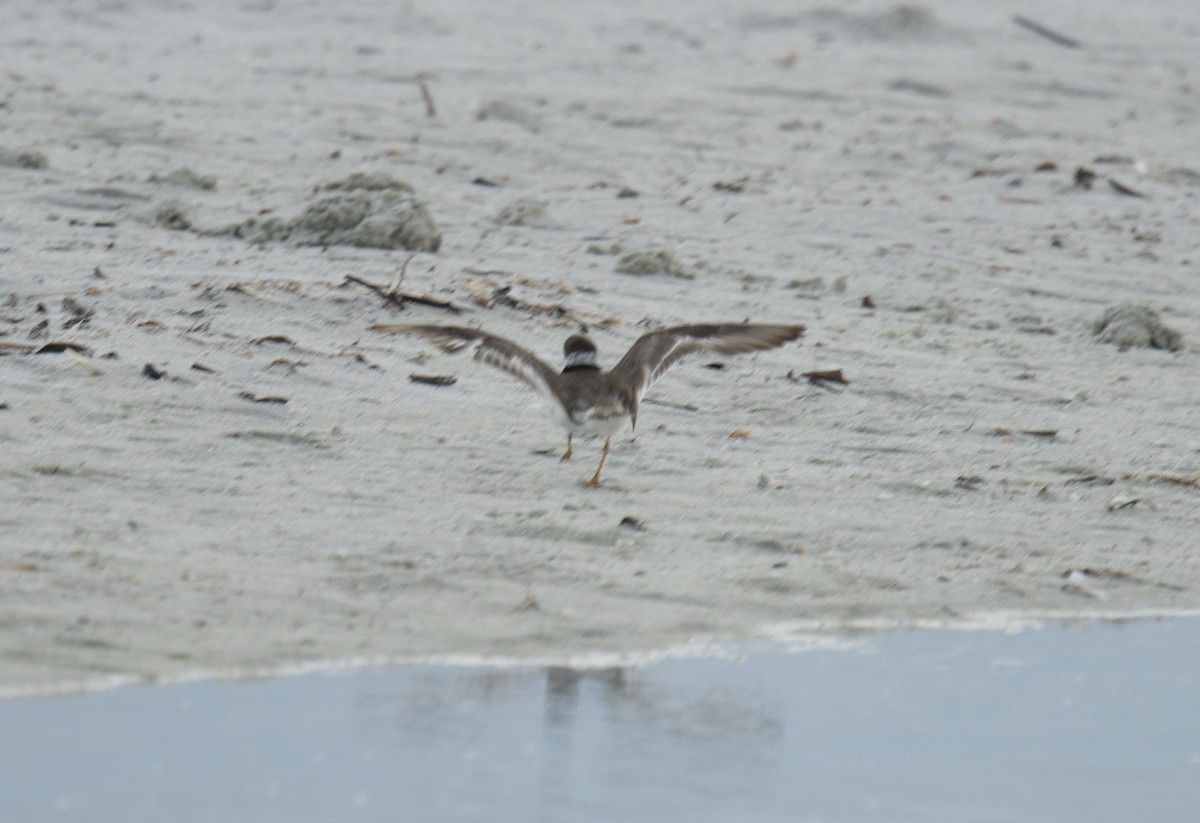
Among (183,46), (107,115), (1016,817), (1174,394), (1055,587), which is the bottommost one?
(1016,817)

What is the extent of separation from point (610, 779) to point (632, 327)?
437 cm

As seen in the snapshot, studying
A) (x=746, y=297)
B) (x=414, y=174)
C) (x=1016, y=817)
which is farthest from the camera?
(x=414, y=174)

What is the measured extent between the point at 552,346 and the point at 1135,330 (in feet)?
9.66

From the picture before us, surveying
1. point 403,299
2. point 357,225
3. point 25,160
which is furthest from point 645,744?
point 25,160

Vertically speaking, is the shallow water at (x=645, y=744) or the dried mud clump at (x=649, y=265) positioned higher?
the dried mud clump at (x=649, y=265)

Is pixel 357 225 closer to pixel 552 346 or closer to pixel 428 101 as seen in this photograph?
pixel 552 346

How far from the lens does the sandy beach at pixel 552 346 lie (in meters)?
5.74

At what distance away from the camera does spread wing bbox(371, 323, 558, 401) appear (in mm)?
6934

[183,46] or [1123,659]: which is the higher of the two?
[183,46]

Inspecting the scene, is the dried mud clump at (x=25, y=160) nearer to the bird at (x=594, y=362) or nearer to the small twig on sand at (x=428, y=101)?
the small twig on sand at (x=428, y=101)

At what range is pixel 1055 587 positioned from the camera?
623 centimetres

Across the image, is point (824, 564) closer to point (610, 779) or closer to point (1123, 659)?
point (1123, 659)

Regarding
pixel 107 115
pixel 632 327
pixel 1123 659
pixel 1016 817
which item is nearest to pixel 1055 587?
pixel 1123 659

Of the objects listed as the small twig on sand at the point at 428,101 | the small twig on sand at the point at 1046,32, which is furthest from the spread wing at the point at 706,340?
the small twig on sand at the point at 1046,32
